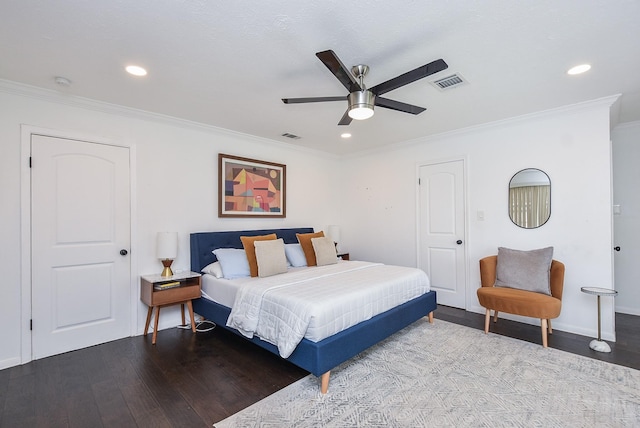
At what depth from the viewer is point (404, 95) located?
2977 millimetres

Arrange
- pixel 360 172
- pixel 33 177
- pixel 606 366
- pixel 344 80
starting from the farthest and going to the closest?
pixel 360 172 → pixel 33 177 → pixel 606 366 → pixel 344 80

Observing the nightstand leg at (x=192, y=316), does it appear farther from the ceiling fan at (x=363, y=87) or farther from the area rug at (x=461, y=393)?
the ceiling fan at (x=363, y=87)

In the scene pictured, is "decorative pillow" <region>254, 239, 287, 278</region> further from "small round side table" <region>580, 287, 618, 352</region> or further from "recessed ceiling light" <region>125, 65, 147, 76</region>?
"small round side table" <region>580, 287, 618, 352</region>

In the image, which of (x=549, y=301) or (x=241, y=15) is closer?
(x=241, y=15)

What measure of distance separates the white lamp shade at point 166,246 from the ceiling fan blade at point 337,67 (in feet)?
8.25

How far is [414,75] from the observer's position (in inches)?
78.4

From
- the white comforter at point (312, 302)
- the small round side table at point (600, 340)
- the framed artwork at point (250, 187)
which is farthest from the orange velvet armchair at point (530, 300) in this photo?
the framed artwork at point (250, 187)

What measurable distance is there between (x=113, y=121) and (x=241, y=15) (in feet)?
7.48

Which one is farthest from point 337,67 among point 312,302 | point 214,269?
point 214,269

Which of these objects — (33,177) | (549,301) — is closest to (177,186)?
(33,177)

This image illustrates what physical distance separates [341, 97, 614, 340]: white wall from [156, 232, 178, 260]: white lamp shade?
324 centimetres

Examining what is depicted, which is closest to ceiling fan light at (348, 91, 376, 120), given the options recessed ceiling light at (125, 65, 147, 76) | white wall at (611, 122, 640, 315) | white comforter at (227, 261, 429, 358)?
white comforter at (227, 261, 429, 358)

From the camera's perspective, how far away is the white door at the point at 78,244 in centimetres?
283

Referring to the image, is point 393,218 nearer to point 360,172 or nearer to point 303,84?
point 360,172
